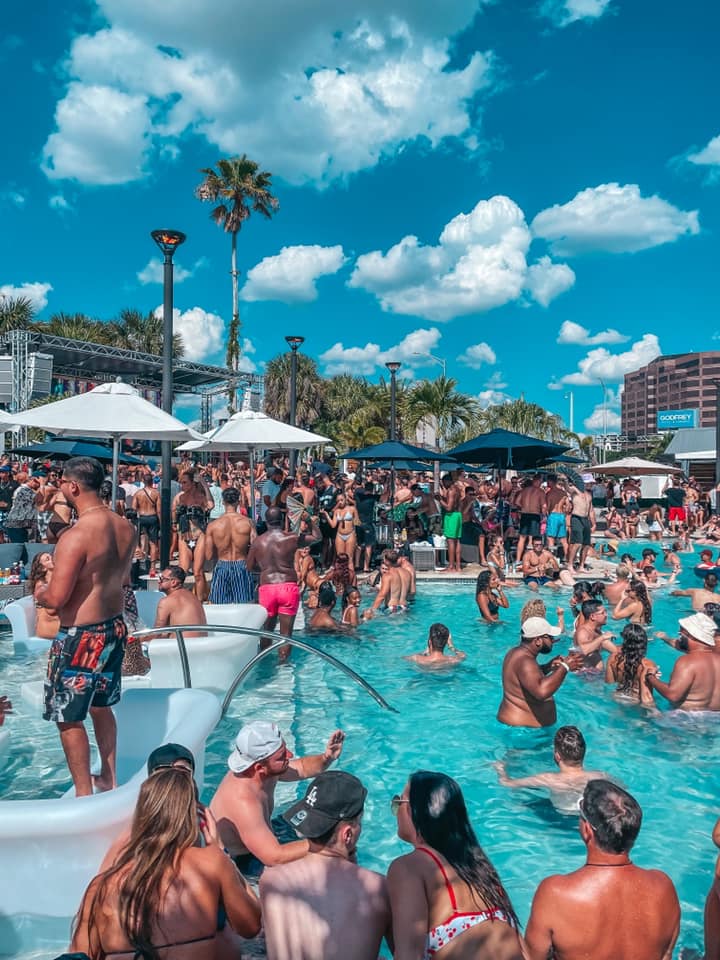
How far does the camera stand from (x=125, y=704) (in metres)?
4.44

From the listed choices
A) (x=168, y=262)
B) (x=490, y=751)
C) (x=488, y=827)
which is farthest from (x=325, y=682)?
(x=168, y=262)

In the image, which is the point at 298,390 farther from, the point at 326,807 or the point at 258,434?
the point at 326,807

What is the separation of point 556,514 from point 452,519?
6.39 ft

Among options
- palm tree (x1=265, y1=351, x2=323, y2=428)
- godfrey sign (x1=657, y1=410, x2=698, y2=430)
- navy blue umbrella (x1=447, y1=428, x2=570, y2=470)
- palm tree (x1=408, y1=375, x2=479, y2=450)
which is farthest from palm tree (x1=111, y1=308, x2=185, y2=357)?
godfrey sign (x1=657, y1=410, x2=698, y2=430)

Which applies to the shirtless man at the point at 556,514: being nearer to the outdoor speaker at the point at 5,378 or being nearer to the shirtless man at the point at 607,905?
the shirtless man at the point at 607,905

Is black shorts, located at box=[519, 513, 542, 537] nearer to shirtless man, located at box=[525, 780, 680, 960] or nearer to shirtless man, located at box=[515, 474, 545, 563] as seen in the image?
shirtless man, located at box=[515, 474, 545, 563]

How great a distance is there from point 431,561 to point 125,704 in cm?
906

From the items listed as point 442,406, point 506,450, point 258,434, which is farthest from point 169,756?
point 442,406

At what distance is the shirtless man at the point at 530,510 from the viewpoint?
44.0 feet

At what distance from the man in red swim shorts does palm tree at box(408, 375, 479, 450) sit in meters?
25.7

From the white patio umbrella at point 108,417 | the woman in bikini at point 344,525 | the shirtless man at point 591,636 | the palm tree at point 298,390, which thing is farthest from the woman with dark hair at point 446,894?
the palm tree at point 298,390

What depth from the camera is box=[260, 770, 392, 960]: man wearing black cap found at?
233 centimetres

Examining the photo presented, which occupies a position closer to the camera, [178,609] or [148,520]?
[178,609]

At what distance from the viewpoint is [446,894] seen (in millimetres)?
2324
